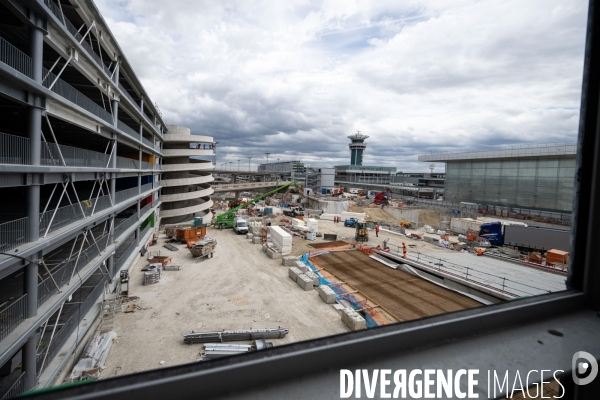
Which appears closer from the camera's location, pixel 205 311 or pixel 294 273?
pixel 205 311

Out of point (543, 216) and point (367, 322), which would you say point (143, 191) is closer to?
point (367, 322)

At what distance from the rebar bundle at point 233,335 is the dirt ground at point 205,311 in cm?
19

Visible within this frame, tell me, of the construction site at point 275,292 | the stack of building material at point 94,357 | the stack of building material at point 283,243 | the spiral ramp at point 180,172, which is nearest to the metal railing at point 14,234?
the stack of building material at point 94,357

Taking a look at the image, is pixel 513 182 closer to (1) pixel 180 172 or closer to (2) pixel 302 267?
(2) pixel 302 267

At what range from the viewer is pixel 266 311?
38.6 feet

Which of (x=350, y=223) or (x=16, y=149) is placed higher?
(x=16, y=149)

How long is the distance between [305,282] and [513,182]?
25.2 meters

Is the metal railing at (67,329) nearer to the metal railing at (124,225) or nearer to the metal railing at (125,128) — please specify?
the metal railing at (124,225)

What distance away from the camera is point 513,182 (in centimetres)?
2809

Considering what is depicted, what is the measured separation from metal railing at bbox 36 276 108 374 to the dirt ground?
125 cm

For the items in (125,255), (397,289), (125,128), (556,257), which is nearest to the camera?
(397,289)

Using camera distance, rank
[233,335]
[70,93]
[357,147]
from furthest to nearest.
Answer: [357,147], [233,335], [70,93]

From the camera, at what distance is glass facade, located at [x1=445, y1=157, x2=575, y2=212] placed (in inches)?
904


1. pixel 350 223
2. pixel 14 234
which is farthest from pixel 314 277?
pixel 350 223
